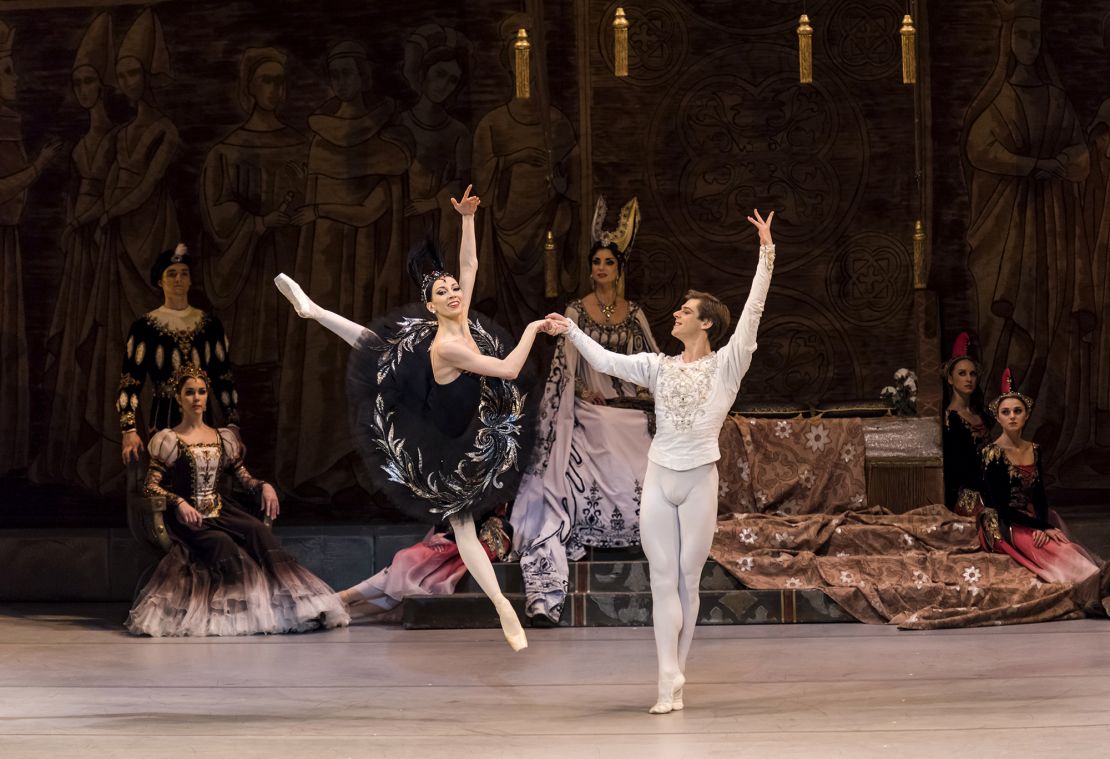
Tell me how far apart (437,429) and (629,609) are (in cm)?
220

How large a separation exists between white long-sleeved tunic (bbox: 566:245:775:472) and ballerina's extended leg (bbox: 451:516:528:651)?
943 mm

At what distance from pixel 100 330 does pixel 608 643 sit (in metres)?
4.72

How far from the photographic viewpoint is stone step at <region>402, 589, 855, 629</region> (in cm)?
911

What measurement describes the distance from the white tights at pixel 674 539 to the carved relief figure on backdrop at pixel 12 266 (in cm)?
610

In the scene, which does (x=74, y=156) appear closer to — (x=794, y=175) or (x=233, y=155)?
(x=233, y=155)

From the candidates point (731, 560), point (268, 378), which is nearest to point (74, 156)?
point (268, 378)

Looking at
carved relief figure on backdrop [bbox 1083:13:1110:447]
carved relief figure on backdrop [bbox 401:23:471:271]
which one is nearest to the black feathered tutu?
carved relief figure on backdrop [bbox 401:23:471:271]

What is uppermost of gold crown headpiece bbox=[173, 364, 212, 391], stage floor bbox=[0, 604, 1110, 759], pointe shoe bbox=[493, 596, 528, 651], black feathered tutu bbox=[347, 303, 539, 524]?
gold crown headpiece bbox=[173, 364, 212, 391]

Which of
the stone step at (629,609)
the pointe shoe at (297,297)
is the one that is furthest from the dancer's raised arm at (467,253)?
the stone step at (629,609)

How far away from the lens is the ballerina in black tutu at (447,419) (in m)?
7.40

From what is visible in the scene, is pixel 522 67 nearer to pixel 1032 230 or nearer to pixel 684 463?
pixel 684 463

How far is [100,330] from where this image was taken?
11.5 m

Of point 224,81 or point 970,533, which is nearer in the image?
point 970,533

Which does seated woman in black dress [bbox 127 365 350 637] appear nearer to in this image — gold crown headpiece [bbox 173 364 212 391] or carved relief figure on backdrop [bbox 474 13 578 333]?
gold crown headpiece [bbox 173 364 212 391]
